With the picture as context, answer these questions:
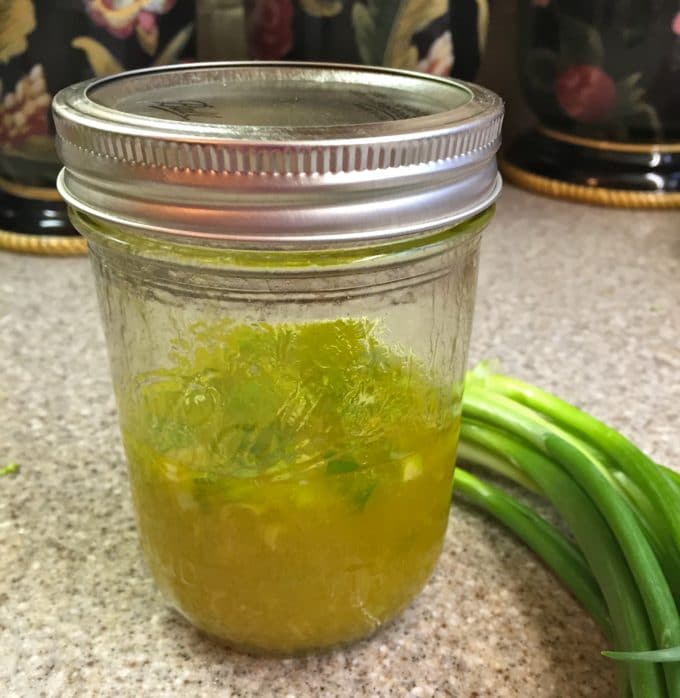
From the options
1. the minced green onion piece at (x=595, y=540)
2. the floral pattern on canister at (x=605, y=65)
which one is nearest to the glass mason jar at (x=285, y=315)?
the minced green onion piece at (x=595, y=540)

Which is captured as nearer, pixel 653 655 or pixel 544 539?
pixel 653 655

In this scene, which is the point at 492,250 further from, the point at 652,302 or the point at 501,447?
the point at 501,447

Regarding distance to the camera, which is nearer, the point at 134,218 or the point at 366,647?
the point at 134,218

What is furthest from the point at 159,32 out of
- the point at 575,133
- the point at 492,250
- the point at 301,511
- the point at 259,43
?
the point at 301,511

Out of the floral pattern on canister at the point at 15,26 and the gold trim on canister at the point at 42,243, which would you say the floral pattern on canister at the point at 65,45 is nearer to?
the floral pattern on canister at the point at 15,26

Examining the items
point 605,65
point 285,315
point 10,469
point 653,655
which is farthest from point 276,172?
point 605,65

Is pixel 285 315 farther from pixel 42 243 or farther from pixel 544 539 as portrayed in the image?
pixel 42 243
